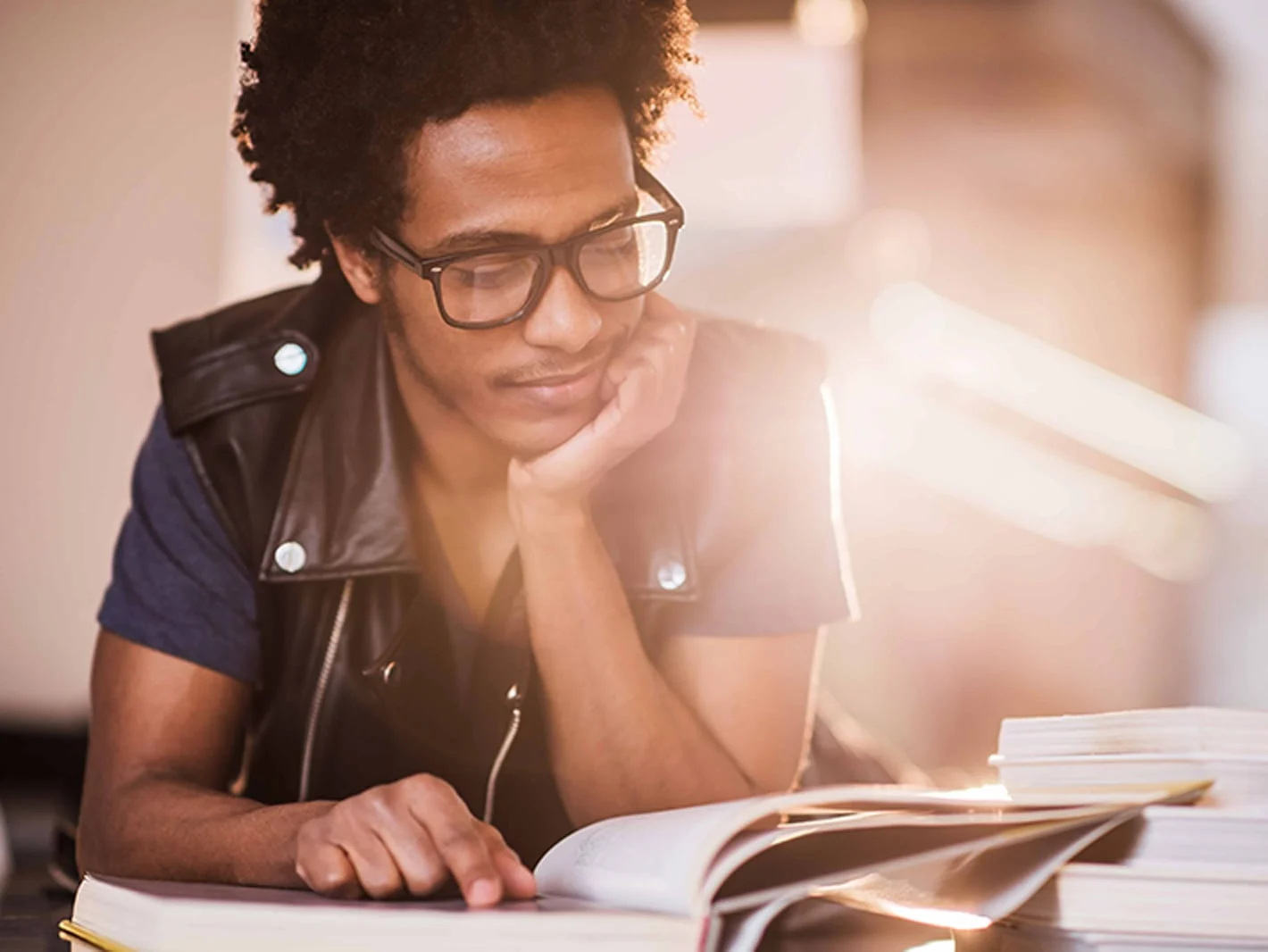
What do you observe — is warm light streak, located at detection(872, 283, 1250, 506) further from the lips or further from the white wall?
the lips

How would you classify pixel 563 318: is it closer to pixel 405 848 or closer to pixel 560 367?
pixel 560 367

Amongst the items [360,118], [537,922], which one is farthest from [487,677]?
[537,922]

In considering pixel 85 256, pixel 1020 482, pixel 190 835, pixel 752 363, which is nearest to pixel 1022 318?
pixel 1020 482

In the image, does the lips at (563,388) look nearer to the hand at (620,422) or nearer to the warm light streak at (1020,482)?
the hand at (620,422)

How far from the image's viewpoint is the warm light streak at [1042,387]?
4.12 m

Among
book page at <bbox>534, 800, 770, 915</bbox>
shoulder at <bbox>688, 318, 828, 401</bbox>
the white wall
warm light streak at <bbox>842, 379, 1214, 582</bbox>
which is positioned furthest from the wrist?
warm light streak at <bbox>842, 379, 1214, 582</bbox>

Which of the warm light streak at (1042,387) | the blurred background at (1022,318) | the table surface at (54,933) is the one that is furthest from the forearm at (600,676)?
the warm light streak at (1042,387)

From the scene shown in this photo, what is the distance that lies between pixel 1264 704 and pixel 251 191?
10.6ft

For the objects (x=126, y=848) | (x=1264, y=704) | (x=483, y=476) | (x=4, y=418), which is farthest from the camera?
(x=1264, y=704)

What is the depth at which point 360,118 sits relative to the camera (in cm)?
107

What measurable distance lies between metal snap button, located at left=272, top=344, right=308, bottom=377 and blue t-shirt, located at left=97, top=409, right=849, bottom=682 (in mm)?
106

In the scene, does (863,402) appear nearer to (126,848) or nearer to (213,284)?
(213,284)

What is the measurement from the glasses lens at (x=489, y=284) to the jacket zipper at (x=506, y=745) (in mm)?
297

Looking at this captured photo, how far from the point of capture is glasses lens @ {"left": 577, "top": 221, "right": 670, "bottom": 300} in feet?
3.35
